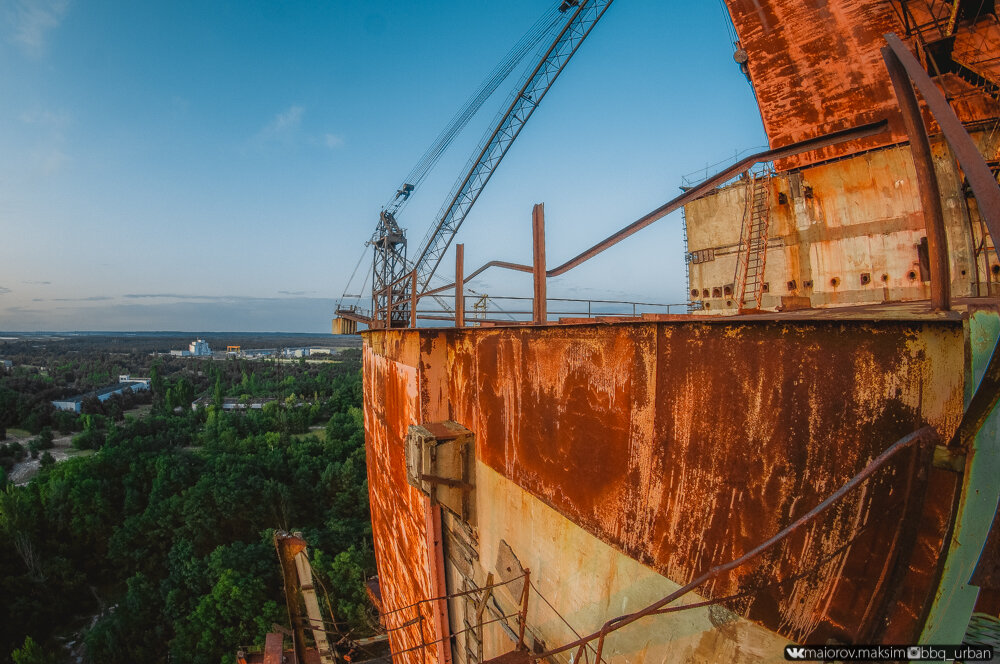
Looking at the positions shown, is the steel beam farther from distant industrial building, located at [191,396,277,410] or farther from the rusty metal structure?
distant industrial building, located at [191,396,277,410]

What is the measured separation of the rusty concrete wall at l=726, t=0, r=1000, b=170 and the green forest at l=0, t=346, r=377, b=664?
14764 millimetres

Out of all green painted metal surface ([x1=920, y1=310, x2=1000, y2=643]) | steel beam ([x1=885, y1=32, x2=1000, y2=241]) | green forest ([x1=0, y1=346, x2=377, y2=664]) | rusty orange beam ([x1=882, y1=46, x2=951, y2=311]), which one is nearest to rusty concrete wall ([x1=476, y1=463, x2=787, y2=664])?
green painted metal surface ([x1=920, y1=310, x2=1000, y2=643])

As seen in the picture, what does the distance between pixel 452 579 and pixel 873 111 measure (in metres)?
9.88

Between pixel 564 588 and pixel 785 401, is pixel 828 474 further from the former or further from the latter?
pixel 564 588

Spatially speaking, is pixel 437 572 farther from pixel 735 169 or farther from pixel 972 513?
pixel 735 169

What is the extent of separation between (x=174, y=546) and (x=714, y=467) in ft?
88.3

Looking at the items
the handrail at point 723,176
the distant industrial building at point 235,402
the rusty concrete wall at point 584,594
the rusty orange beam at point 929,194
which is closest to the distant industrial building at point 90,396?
the distant industrial building at point 235,402

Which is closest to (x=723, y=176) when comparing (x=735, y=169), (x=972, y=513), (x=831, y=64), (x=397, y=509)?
(x=735, y=169)

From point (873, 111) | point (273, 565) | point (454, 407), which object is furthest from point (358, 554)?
point (873, 111)

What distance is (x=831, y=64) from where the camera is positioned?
7.69m

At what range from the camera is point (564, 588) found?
9.67 ft

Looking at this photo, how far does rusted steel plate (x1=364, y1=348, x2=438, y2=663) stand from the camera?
4781 mm

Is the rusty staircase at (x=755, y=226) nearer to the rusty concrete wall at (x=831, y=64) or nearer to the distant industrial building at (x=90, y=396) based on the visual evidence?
the rusty concrete wall at (x=831, y=64)

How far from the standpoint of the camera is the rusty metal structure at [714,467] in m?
1.46
